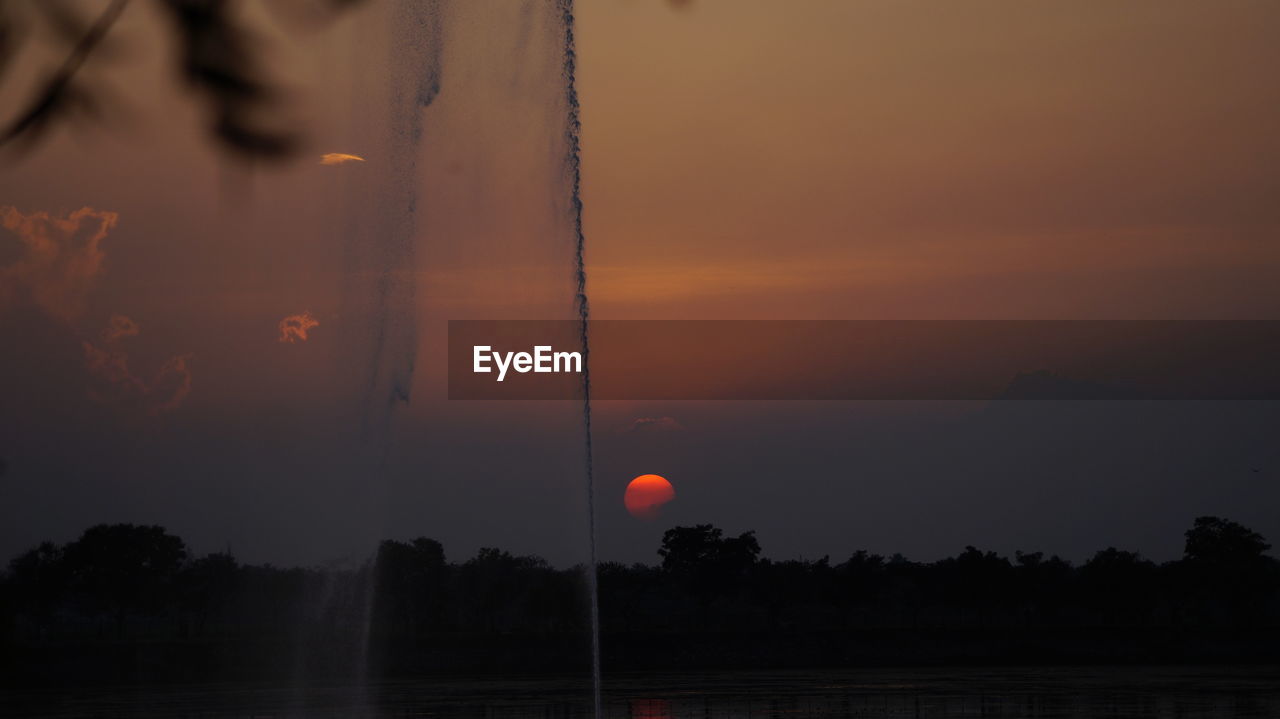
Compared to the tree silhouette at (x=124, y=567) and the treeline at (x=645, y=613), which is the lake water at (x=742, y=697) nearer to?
the treeline at (x=645, y=613)

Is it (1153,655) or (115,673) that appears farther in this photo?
A: (1153,655)

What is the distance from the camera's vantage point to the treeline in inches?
3654

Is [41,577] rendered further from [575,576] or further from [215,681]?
[575,576]

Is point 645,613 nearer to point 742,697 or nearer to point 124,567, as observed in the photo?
point 124,567

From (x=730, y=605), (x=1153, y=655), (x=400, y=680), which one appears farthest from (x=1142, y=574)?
(x=400, y=680)

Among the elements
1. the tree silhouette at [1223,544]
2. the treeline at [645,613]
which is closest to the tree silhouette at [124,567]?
the treeline at [645,613]

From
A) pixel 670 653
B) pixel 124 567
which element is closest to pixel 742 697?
pixel 670 653

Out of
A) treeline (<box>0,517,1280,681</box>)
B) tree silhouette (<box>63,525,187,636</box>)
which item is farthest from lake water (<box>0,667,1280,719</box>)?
tree silhouette (<box>63,525,187,636</box>)

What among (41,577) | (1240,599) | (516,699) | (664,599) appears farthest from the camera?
A: (664,599)

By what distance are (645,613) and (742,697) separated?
7177 centimetres

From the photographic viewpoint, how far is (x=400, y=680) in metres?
79.1

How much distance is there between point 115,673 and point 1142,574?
252 ft

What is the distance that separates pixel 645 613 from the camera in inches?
5098

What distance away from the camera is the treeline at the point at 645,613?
92.8 m
